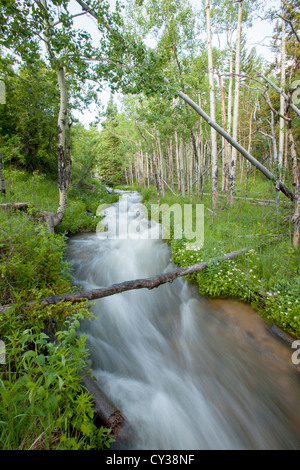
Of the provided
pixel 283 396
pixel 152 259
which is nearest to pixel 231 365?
pixel 283 396

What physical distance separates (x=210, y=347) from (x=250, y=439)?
3.86ft

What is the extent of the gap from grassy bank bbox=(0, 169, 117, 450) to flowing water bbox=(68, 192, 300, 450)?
2.48ft

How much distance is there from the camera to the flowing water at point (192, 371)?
2281 mm

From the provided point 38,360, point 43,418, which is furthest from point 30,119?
point 43,418

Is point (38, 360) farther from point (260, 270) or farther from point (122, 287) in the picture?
point (260, 270)

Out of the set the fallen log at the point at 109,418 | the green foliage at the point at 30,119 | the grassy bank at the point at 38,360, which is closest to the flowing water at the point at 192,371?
the fallen log at the point at 109,418

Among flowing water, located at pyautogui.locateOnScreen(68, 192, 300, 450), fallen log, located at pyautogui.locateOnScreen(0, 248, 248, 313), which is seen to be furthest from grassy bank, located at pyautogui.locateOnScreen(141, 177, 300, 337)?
flowing water, located at pyautogui.locateOnScreen(68, 192, 300, 450)

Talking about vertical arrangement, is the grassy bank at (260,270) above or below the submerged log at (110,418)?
above

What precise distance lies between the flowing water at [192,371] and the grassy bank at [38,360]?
2.48ft

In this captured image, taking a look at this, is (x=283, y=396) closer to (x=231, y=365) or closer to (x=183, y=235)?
(x=231, y=365)

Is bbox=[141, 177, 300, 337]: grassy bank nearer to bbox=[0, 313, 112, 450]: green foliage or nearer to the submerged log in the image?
the submerged log

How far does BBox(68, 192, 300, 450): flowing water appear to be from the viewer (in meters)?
2.28

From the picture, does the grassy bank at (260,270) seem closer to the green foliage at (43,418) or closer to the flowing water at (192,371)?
the flowing water at (192,371)
